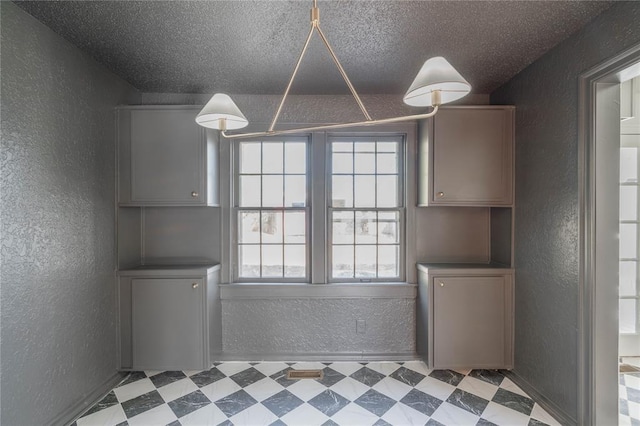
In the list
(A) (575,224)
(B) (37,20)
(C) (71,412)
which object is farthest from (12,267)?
(A) (575,224)

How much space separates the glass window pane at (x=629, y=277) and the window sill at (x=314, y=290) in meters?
2.03

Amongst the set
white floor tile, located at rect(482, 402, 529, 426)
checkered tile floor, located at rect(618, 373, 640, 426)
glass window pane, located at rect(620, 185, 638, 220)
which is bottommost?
white floor tile, located at rect(482, 402, 529, 426)

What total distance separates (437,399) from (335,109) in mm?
2671

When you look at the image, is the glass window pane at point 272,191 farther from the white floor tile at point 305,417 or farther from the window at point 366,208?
the white floor tile at point 305,417

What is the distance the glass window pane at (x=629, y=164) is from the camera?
9.61 feet

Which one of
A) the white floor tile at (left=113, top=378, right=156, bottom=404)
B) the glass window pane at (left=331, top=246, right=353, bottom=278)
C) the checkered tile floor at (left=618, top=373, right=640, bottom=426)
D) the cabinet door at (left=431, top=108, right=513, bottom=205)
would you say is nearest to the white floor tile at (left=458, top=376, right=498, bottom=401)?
the checkered tile floor at (left=618, top=373, right=640, bottom=426)

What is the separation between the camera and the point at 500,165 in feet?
8.73

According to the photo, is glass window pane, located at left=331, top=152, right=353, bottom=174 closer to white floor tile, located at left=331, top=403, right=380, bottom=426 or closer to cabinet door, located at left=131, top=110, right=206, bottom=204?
cabinet door, located at left=131, top=110, right=206, bottom=204

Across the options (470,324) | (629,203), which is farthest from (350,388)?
(629,203)

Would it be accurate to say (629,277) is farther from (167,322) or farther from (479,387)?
(167,322)

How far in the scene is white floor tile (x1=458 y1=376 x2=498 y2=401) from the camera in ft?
7.80

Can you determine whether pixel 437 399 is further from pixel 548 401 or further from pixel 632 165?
pixel 632 165

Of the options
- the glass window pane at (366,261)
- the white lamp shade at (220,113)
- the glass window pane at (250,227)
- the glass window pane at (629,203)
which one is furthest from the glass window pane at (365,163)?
the glass window pane at (629,203)

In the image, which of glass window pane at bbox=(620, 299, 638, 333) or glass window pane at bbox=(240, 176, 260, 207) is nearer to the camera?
glass window pane at bbox=(620, 299, 638, 333)
